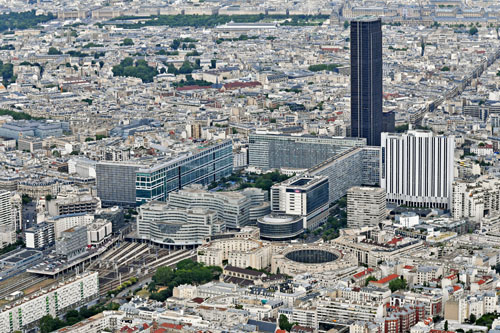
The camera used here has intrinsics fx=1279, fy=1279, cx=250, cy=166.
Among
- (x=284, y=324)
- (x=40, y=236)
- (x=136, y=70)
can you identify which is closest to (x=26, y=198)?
(x=40, y=236)

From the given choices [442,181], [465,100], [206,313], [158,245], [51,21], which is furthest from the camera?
[51,21]

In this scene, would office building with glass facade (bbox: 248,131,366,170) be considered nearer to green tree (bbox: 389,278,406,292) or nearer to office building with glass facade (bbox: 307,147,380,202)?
office building with glass facade (bbox: 307,147,380,202)

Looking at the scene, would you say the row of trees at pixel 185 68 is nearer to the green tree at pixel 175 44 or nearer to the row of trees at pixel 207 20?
the green tree at pixel 175 44

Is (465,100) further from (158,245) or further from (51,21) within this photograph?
(51,21)

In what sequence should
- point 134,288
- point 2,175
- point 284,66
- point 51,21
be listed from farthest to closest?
1. point 51,21
2. point 284,66
3. point 2,175
4. point 134,288

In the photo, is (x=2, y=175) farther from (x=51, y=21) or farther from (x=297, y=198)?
(x=51, y=21)

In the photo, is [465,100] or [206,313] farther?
[465,100]

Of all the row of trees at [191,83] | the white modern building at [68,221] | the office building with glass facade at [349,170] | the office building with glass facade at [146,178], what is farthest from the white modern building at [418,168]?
the row of trees at [191,83]

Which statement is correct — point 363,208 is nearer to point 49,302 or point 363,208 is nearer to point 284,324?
point 284,324

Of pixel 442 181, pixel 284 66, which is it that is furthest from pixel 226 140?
pixel 284 66
